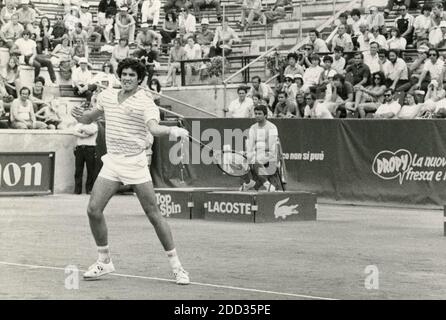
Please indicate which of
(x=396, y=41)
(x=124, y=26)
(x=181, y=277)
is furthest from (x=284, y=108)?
(x=181, y=277)

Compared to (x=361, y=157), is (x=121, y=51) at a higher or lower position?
higher

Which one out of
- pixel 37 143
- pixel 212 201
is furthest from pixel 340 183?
pixel 37 143

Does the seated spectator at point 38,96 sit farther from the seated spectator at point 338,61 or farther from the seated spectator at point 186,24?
the seated spectator at point 338,61

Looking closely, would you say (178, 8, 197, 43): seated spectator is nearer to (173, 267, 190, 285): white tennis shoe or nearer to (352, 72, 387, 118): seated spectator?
(352, 72, 387, 118): seated spectator

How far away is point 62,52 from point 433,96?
11620 millimetres

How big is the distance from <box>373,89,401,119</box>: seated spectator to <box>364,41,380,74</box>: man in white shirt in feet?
4.60

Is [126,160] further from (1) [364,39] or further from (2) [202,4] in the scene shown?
(2) [202,4]

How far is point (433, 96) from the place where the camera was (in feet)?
82.7

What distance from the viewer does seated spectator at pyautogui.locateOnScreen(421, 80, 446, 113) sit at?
2478 cm

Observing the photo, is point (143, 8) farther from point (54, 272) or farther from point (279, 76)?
point (54, 272)

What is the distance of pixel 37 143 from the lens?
27359 millimetres

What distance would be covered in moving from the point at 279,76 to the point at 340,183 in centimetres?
576

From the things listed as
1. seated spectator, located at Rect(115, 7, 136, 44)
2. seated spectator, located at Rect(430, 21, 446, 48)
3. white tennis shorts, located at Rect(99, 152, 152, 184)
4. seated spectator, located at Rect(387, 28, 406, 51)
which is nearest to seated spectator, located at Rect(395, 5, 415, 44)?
seated spectator, located at Rect(387, 28, 406, 51)

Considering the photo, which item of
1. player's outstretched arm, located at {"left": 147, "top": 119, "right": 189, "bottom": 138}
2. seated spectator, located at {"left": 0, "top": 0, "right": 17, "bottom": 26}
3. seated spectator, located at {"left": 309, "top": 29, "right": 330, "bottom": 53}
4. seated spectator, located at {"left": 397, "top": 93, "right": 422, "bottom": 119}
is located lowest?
seated spectator, located at {"left": 397, "top": 93, "right": 422, "bottom": 119}
